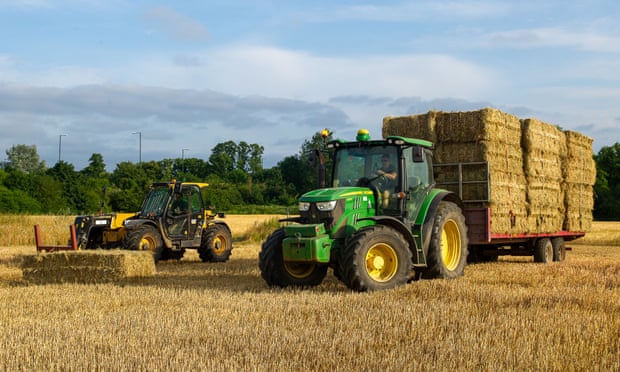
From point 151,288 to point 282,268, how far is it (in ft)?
6.22

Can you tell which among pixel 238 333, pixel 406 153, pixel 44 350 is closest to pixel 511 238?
pixel 406 153

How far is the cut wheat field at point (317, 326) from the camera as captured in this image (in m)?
5.25

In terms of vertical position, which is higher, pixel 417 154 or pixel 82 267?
pixel 417 154

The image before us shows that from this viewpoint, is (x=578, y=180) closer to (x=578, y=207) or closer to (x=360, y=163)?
(x=578, y=207)

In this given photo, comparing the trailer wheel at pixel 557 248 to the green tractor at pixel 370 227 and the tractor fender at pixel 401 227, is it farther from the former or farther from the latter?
the tractor fender at pixel 401 227

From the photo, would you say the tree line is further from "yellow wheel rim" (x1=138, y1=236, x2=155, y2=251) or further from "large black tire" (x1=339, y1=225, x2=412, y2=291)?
"large black tire" (x1=339, y1=225, x2=412, y2=291)

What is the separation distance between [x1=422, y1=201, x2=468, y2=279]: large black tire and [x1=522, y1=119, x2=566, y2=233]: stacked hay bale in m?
3.27

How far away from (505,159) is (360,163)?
3989mm

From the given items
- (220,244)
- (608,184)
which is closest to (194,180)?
(608,184)

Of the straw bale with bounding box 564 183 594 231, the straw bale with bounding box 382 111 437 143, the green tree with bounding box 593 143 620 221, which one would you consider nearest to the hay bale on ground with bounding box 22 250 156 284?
the straw bale with bounding box 382 111 437 143

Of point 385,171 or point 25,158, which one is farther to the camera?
point 25,158

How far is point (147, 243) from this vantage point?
1487 cm

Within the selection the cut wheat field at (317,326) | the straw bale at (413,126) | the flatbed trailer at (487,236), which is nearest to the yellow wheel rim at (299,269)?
the cut wheat field at (317,326)

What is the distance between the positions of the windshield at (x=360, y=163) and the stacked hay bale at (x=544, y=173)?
4.71 m
